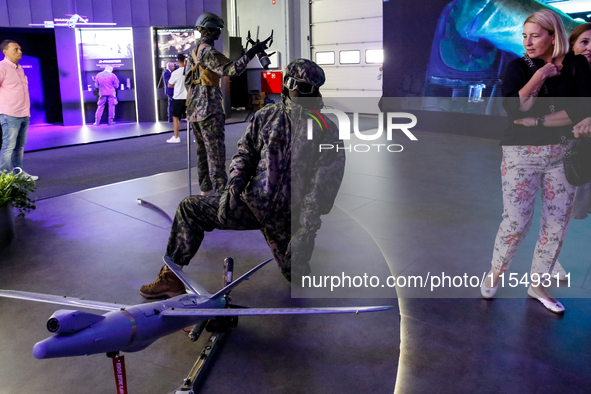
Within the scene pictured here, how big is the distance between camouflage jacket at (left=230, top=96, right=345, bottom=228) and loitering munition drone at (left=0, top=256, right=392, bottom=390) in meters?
0.81

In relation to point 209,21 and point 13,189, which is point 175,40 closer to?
point 209,21

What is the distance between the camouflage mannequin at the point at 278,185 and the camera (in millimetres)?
2736

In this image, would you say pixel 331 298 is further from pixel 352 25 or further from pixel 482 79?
pixel 352 25

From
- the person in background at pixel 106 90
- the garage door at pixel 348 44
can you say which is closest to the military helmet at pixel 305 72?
the person in background at pixel 106 90

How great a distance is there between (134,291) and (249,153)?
3.80 feet

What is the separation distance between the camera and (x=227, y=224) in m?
2.82

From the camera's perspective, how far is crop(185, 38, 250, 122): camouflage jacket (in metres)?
4.34

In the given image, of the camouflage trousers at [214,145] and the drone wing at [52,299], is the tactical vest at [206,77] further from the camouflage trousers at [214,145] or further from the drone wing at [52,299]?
the drone wing at [52,299]

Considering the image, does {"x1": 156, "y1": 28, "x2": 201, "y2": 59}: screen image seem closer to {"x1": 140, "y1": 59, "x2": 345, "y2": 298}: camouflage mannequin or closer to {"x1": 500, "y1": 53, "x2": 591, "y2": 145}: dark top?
{"x1": 140, "y1": 59, "x2": 345, "y2": 298}: camouflage mannequin

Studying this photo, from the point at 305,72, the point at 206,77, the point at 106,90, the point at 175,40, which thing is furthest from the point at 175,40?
the point at 305,72

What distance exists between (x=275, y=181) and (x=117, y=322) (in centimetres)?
135

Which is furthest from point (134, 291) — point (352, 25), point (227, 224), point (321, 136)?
point (352, 25)

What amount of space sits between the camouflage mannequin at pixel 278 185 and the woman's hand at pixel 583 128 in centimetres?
127

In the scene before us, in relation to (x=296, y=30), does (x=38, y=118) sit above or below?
below
